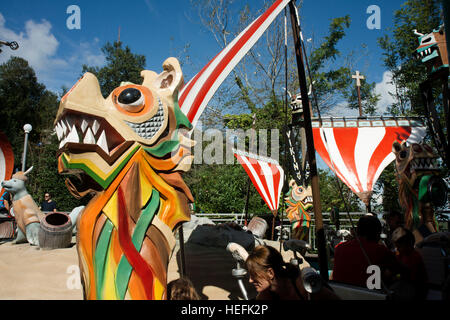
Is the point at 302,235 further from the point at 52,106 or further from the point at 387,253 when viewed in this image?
the point at 52,106

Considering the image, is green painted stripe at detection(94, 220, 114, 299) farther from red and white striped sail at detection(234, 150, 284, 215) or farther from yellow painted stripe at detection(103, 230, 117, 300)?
red and white striped sail at detection(234, 150, 284, 215)

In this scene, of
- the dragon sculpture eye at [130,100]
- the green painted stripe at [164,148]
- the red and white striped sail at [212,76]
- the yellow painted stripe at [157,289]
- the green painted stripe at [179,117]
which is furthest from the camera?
the red and white striped sail at [212,76]

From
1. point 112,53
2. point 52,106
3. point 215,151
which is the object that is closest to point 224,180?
point 215,151

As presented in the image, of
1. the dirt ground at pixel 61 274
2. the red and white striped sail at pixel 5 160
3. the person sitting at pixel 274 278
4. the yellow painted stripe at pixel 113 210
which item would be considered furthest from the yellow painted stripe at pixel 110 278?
the red and white striped sail at pixel 5 160

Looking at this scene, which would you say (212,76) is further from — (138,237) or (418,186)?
(418,186)

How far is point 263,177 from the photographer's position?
7781mm

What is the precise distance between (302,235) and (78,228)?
6421 mm

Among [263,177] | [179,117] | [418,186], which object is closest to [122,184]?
[179,117]

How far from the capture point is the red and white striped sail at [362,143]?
5258 mm

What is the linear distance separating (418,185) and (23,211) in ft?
25.8

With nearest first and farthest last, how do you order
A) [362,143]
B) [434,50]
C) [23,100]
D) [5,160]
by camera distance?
[434,50] < [362,143] < [5,160] < [23,100]

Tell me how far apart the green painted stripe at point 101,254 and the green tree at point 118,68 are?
17227 millimetres

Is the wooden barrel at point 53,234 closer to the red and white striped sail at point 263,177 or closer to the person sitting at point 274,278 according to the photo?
the red and white striped sail at point 263,177

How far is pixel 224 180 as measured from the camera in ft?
45.9
